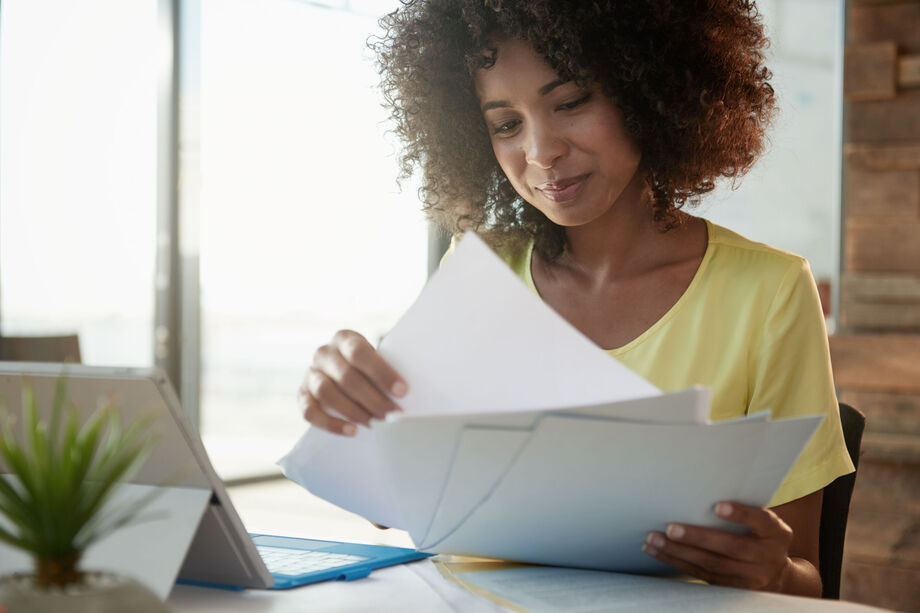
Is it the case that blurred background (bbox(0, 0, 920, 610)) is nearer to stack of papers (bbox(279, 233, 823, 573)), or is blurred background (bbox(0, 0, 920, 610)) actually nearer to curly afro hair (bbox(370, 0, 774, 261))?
curly afro hair (bbox(370, 0, 774, 261))

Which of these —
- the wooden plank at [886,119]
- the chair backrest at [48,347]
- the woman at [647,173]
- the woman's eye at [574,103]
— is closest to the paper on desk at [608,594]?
the woman at [647,173]

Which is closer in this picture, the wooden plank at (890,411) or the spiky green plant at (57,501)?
the spiky green plant at (57,501)

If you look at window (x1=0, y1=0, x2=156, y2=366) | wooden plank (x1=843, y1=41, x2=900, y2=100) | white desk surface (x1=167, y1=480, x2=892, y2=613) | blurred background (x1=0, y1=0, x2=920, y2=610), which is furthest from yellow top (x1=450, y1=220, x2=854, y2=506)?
window (x1=0, y1=0, x2=156, y2=366)

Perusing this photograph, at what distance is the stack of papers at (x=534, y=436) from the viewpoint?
76cm

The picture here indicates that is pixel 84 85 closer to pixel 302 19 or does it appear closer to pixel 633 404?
pixel 302 19

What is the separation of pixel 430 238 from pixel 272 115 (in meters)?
1.00

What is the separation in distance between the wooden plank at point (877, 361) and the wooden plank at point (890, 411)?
0.8 inches

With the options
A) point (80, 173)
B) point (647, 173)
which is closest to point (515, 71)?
point (647, 173)

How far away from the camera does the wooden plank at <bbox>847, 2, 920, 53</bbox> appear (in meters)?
2.66

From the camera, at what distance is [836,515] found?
50.0 inches

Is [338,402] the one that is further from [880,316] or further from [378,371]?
[880,316]

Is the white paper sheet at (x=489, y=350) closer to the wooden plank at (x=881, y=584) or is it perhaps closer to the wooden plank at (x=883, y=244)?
the wooden plank at (x=881, y=584)

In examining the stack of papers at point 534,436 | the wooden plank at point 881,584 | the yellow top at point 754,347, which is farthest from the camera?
the wooden plank at point 881,584

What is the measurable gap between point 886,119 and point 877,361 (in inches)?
25.6
